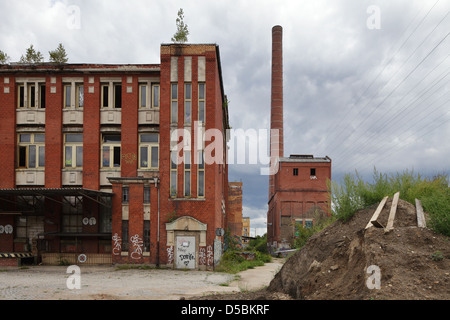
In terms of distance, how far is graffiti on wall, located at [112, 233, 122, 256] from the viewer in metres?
22.4

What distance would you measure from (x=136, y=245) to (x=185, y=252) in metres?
2.85

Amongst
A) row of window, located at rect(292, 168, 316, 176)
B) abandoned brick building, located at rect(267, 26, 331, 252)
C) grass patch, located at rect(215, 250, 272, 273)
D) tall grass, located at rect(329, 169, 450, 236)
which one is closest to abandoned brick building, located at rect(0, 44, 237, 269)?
grass patch, located at rect(215, 250, 272, 273)

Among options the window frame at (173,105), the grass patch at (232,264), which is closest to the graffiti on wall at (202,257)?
the grass patch at (232,264)

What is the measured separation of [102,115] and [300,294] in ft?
63.6

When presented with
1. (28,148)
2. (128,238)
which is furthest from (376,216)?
(28,148)

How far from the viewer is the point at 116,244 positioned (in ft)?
73.8

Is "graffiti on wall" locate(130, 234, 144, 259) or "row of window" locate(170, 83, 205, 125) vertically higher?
"row of window" locate(170, 83, 205, 125)

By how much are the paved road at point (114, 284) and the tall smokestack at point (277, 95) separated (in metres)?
31.3

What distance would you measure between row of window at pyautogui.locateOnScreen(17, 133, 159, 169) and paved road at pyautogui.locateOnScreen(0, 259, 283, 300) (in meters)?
6.61

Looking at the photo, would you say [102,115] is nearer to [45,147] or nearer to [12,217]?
[45,147]

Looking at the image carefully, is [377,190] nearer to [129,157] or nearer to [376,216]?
[376,216]

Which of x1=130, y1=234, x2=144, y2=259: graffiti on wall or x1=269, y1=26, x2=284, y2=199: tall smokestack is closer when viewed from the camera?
x1=130, y1=234, x2=144, y2=259: graffiti on wall

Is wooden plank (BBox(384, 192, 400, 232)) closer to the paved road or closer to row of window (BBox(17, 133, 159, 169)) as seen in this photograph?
the paved road
